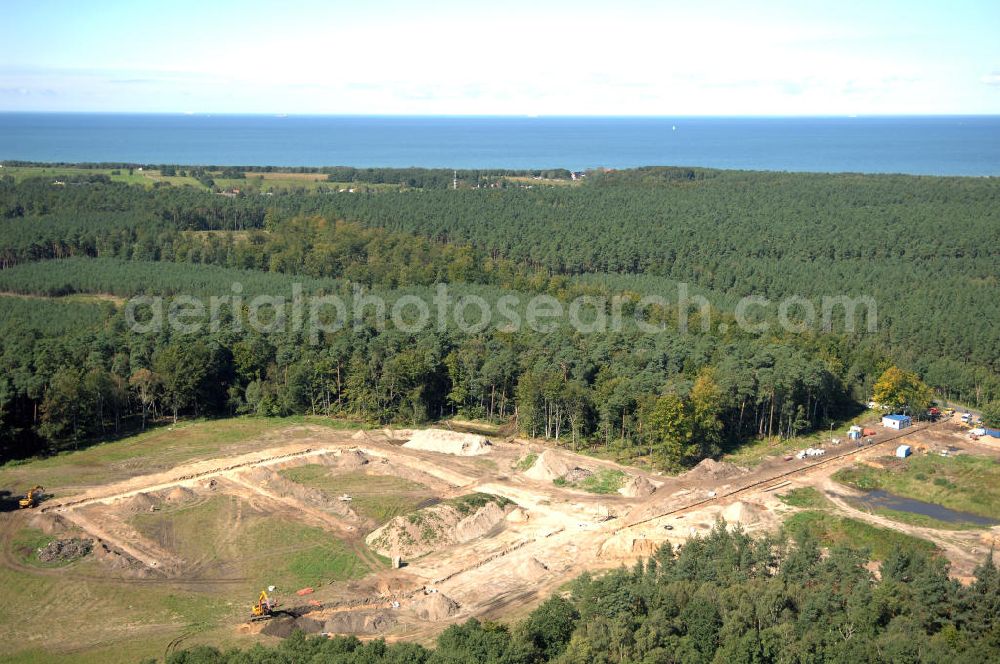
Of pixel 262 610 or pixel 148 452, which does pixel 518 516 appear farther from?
pixel 148 452

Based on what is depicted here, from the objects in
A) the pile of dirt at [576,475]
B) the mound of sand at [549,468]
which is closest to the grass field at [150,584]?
the mound of sand at [549,468]

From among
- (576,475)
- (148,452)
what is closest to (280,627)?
(576,475)

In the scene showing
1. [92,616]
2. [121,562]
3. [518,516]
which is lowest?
[92,616]

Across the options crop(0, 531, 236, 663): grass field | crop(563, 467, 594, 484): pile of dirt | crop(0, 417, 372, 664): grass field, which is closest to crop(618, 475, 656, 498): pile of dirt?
crop(563, 467, 594, 484): pile of dirt

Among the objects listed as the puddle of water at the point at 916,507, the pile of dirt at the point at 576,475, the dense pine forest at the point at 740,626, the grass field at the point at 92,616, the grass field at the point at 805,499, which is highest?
the dense pine forest at the point at 740,626

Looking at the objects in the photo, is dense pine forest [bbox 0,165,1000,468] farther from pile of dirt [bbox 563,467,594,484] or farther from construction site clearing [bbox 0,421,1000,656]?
construction site clearing [bbox 0,421,1000,656]

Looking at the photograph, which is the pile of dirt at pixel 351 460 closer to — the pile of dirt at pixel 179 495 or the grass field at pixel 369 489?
the grass field at pixel 369 489

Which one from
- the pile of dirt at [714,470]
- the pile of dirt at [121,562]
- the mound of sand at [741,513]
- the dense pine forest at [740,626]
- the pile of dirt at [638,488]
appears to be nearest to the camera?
the dense pine forest at [740,626]
